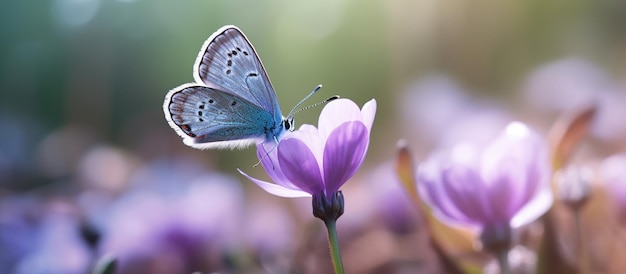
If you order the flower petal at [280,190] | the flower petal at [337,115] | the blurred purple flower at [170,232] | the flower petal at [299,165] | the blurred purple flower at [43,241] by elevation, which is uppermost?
the flower petal at [337,115]

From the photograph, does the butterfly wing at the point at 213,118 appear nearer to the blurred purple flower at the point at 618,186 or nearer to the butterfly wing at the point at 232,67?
the butterfly wing at the point at 232,67

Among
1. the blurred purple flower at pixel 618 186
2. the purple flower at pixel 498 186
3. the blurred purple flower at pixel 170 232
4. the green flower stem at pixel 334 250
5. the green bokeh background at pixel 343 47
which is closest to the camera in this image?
the green flower stem at pixel 334 250

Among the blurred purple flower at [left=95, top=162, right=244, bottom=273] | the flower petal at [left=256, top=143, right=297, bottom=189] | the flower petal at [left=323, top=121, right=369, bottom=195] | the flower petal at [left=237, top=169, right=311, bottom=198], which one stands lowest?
the blurred purple flower at [left=95, top=162, right=244, bottom=273]

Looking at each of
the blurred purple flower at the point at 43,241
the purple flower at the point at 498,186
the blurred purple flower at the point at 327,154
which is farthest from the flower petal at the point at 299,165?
the blurred purple flower at the point at 43,241

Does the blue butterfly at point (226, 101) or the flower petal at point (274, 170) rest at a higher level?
the blue butterfly at point (226, 101)

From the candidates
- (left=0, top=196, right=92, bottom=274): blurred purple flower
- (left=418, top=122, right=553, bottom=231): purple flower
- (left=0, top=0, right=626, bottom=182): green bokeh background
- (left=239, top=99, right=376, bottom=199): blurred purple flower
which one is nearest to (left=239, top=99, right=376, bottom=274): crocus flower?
(left=239, top=99, right=376, bottom=199): blurred purple flower

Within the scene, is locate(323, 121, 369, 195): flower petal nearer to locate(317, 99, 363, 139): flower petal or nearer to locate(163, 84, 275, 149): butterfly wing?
locate(317, 99, 363, 139): flower petal

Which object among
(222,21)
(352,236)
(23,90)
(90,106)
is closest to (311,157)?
(352,236)
